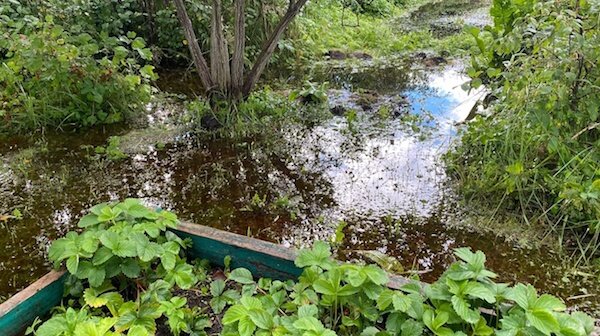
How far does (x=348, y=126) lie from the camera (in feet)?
13.2

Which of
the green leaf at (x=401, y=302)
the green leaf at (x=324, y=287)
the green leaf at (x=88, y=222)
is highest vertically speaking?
the green leaf at (x=401, y=302)

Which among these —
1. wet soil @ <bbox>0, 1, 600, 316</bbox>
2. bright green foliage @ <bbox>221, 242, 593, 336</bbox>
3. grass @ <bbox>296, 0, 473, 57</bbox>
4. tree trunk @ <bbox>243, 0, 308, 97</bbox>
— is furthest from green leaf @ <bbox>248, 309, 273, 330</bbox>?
grass @ <bbox>296, 0, 473, 57</bbox>

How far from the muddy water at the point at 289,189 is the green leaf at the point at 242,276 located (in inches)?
26.4

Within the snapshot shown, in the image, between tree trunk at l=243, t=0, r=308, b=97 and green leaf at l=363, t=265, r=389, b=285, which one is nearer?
green leaf at l=363, t=265, r=389, b=285

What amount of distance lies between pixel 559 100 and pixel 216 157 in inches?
90.6

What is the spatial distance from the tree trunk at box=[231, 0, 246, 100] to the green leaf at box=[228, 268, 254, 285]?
2357mm

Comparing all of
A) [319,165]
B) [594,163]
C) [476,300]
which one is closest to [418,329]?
[476,300]

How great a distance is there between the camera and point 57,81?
3746 mm

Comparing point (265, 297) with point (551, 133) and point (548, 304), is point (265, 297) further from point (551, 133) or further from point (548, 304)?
point (551, 133)

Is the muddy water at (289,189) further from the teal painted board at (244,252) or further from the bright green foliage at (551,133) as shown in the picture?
the teal painted board at (244,252)

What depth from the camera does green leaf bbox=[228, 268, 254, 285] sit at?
185 centimetres

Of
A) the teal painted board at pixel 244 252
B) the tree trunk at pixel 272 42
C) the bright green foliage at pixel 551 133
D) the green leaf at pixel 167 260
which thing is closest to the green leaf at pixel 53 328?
the green leaf at pixel 167 260

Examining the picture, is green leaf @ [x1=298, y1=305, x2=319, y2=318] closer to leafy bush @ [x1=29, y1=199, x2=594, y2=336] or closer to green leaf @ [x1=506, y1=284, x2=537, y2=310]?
leafy bush @ [x1=29, y1=199, x2=594, y2=336]

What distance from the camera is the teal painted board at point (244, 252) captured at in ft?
6.42
